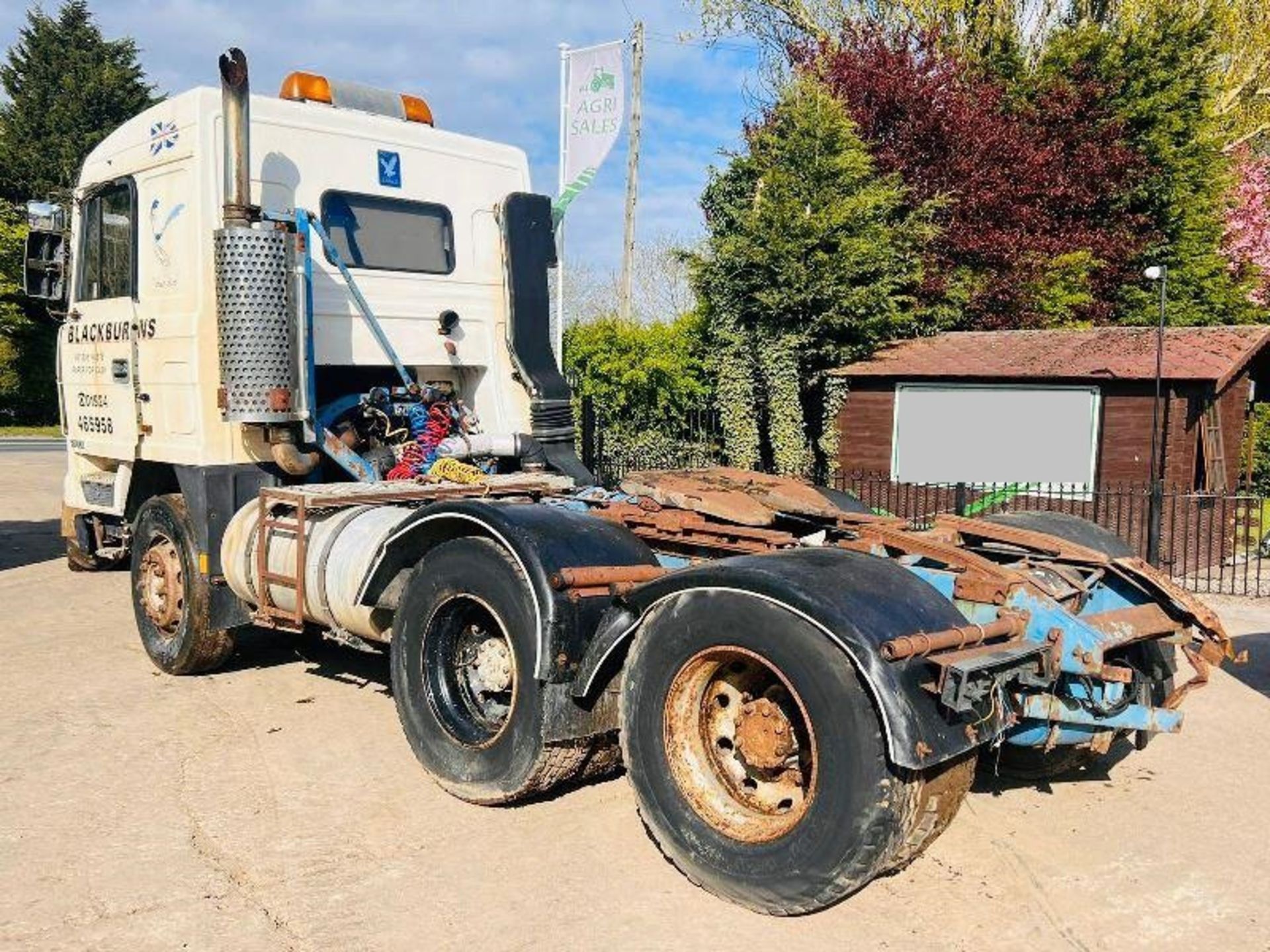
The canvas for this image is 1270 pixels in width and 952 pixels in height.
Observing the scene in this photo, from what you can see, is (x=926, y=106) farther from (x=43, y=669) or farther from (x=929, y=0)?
(x=43, y=669)

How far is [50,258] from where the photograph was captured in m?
7.49

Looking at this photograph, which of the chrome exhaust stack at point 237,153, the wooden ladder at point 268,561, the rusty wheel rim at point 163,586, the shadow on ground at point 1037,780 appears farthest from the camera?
the rusty wheel rim at point 163,586

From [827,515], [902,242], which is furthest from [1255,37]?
[827,515]

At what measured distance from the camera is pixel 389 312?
22.2 feet

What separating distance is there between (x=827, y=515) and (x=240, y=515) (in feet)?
10.9

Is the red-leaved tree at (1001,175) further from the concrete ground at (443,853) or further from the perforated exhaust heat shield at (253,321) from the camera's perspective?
the concrete ground at (443,853)

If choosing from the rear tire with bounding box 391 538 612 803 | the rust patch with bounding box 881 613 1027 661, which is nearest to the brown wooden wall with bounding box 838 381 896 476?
the rear tire with bounding box 391 538 612 803

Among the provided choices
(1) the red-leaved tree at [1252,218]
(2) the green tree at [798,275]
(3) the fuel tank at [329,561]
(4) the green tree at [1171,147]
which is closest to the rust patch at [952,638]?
(3) the fuel tank at [329,561]

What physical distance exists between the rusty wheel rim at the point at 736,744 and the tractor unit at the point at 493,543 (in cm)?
1

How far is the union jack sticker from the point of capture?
6.24m

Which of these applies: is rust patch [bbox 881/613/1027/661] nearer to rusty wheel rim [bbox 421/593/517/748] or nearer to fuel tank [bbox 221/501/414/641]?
rusty wheel rim [bbox 421/593/517/748]

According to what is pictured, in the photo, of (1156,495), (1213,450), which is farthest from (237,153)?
(1213,450)

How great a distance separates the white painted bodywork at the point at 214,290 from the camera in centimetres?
611

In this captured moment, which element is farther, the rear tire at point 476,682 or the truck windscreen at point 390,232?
the truck windscreen at point 390,232
